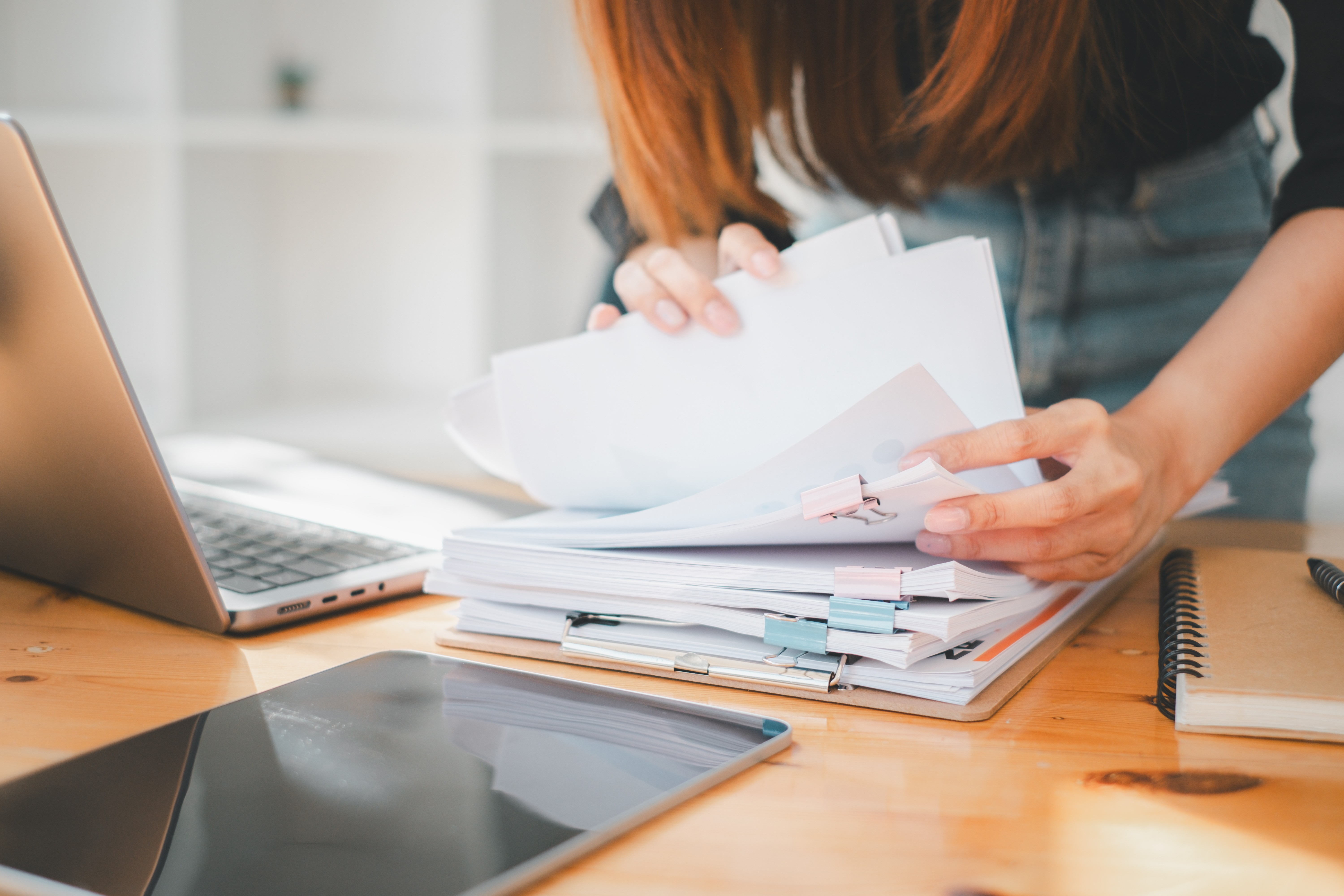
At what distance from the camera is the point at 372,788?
334 millimetres

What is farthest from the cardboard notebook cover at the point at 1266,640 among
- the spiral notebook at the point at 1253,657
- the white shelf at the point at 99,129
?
the white shelf at the point at 99,129

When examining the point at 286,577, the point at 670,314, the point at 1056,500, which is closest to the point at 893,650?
the point at 1056,500

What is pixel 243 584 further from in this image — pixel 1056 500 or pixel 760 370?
pixel 1056 500

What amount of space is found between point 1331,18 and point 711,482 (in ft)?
2.05

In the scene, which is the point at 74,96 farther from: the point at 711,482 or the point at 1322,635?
the point at 1322,635

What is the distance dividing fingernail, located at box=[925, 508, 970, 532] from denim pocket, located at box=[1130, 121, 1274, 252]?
0.72 metres

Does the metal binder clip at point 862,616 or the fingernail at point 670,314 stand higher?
the fingernail at point 670,314

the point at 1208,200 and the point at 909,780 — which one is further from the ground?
the point at 1208,200

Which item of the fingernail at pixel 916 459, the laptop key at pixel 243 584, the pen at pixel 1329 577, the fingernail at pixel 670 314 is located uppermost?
the fingernail at pixel 670 314

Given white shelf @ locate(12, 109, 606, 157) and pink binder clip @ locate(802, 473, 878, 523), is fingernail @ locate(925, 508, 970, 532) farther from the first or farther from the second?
white shelf @ locate(12, 109, 606, 157)

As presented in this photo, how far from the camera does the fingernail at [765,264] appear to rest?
21.2 inches

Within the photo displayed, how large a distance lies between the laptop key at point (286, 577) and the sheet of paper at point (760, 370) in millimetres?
171

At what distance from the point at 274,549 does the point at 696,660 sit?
328 mm

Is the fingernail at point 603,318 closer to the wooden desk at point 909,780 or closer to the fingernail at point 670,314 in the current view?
the fingernail at point 670,314
